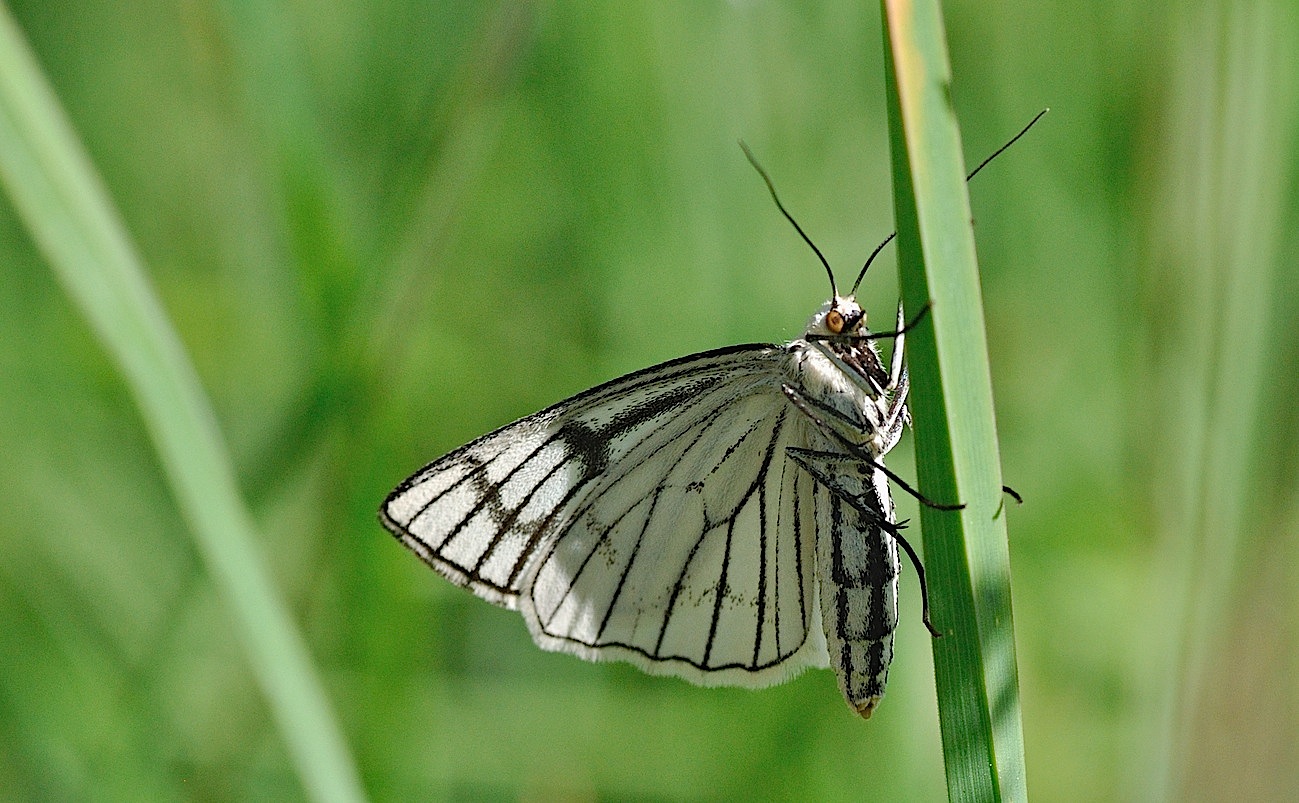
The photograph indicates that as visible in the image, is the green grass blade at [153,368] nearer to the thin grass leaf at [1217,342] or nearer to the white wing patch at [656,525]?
the white wing patch at [656,525]

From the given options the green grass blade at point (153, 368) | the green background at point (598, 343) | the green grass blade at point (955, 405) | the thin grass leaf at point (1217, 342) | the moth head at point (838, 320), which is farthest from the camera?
the green background at point (598, 343)

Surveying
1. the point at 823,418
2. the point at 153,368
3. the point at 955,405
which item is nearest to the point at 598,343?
the point at 823,418

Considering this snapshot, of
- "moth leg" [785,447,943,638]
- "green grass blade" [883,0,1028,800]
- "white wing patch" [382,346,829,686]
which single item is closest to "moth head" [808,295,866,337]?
"white wing patch" [382,346,829,686]

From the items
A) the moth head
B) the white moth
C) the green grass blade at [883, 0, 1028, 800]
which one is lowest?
the green grass blade at [883, 0, 1028, 800]

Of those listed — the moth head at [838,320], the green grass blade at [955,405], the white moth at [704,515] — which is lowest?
the green grass blade at [955,405]

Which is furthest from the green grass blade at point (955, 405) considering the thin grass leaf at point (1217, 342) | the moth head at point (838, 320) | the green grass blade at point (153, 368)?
the thin grass leaf at point (1217, 342)

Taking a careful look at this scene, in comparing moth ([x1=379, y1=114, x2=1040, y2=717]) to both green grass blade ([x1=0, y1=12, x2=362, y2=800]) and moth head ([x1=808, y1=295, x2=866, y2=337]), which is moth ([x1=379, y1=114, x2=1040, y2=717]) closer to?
moth head ([x1=808, y1=295, x2=866, y2=337])

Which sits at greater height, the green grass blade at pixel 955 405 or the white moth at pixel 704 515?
the white moth at pixel 704 515
